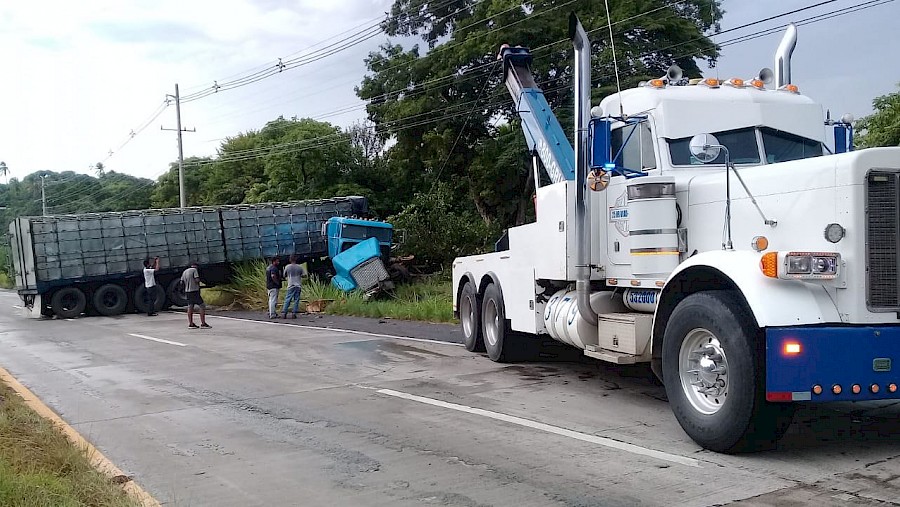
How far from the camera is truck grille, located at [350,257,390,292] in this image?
23969 mm

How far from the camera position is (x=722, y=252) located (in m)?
6.28

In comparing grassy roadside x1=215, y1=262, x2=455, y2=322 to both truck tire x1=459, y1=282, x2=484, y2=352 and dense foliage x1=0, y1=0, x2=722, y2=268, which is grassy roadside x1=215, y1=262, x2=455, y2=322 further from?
truck tire x1=459, y1=282, x2=484, y2=352

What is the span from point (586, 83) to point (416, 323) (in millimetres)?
11123

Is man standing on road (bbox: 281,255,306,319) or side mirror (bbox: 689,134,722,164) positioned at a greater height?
side mirror (bbox: 689,134,722,164)

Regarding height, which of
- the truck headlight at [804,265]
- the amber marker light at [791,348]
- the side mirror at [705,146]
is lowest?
the amber marker light at [791,348]

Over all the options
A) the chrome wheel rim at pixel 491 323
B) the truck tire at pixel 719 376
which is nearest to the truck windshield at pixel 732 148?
the truck tire at pixel 719 376

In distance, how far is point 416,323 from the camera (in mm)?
18406

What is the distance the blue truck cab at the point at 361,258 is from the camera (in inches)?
947

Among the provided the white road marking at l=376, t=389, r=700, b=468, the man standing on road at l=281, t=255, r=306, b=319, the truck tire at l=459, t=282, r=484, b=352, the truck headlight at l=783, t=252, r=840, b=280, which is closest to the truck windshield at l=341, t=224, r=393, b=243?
the man standing on road at l=281, t=255, r=306, b=319

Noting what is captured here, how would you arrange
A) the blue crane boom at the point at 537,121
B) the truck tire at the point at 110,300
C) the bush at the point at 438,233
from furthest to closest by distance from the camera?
the truck tire at the point at 110,300
the bush at the point at 438,233
the blue crane boom at the point at 537,121

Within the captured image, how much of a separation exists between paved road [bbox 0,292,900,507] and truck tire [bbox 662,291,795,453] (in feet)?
0.65

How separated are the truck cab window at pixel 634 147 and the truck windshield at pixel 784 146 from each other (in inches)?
42.1

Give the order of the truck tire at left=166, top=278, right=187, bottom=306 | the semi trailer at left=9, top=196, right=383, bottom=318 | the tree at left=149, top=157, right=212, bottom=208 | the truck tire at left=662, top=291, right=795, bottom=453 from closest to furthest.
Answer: the truck tire at left=662, top=291, right=795, bottom=453 → the semi trailer at left=9, top=196, right=383, bottom=318 → the truck tire at left=166, top=278, right=187, bottom=306 → the tree at left=149, top=157, right=212, bottom=208

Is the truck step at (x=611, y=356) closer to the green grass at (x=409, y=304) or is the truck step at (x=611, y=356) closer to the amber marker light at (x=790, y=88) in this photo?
the amber marker light at (x=790, y=88)
